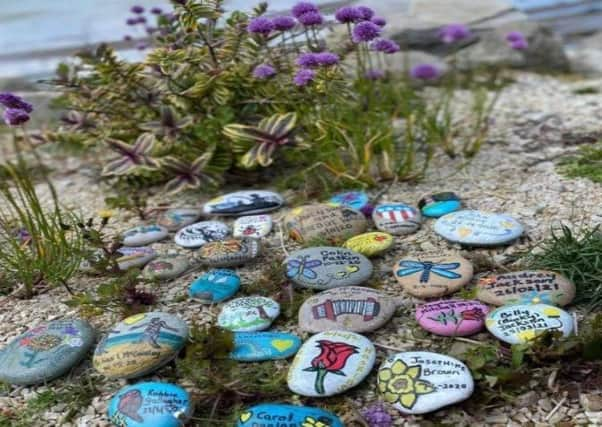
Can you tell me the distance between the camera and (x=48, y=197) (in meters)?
3.39

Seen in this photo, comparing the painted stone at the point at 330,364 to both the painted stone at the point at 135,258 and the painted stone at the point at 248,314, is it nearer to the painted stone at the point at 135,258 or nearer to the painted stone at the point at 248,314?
the painted stone at the point at 248,314

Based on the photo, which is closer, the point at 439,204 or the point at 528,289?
the point at 528,289

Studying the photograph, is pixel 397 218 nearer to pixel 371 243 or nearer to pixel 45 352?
pixel 371 243

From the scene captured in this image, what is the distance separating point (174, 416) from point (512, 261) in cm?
120

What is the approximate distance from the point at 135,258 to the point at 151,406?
0.82 metres

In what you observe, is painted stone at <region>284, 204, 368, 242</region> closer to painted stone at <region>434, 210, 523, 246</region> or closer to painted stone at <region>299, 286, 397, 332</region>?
painted stone at <region>434, 210, 523, 246</region>

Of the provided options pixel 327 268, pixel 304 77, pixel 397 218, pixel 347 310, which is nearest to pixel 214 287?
pixel 327 268

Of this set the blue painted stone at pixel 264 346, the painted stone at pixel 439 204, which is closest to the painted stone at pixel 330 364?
the blue painted stone at pixel 264 346

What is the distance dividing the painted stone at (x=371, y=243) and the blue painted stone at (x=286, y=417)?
775 millimetres

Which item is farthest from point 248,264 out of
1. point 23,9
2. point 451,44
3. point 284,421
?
point 23,9

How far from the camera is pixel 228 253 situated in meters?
2.35

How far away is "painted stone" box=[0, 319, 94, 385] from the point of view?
188 cm

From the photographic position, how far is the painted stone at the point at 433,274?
81.7 inches

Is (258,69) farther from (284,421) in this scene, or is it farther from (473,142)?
(284,421)
